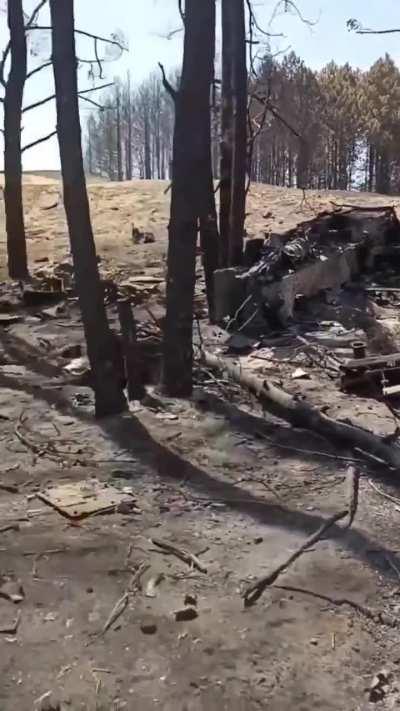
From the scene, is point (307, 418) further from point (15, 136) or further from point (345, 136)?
point (345, 136)

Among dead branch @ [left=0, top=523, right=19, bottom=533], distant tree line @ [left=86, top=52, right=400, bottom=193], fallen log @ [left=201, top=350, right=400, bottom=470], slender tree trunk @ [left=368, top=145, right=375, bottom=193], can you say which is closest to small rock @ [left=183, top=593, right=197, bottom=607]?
dead branch @ [left=0, top=523, right=19, bottom=533]

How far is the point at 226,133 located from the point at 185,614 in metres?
8.32

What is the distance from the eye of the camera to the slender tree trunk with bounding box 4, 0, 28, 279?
1334cm

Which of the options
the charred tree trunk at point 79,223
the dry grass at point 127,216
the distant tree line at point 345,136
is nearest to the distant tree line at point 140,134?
the distant tree line at point 345,136

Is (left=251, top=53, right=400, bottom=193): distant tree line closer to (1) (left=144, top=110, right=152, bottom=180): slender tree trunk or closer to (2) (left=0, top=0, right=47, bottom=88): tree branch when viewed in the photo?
(1) (left=144, top=110, right=152, bottom=180): slender tree trunk

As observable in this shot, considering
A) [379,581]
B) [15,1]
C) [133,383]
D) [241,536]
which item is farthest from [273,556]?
[15,1]

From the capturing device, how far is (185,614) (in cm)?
336

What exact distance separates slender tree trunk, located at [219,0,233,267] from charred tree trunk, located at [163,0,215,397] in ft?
12.8

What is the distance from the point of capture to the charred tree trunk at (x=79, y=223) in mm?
5578

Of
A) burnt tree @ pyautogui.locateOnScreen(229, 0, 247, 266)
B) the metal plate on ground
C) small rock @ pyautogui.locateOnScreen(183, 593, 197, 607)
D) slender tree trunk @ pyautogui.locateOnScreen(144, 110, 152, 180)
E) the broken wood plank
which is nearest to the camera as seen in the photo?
small rock @ pyautogui.locateOnScreen(183, 593, 197, 607)

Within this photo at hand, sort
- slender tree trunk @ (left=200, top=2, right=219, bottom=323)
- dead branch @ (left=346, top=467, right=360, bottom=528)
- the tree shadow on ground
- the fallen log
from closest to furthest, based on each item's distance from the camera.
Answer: the tree shadow on ground, dead branch @ (left=346, top=467, right=360, bottom=528), the fallen log, slender tree trunk @ (left=200, top=2, right=219, bottom=323)

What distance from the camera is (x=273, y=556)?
3881mm

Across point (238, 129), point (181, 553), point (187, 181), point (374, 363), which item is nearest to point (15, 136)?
point (238, 129)

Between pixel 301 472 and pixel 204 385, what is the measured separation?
2138 millimetres
